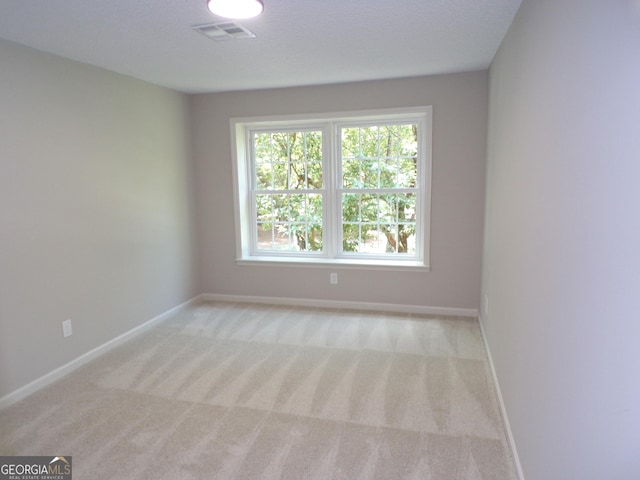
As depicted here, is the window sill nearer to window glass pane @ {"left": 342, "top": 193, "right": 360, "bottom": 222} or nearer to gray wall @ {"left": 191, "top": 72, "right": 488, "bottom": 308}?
gray wall @ {"left": 191, "top": 72, "right": 488, "bottom": 308}

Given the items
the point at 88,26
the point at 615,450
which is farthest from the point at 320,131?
the point at 615,450

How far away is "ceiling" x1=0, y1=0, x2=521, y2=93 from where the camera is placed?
2.09 metres

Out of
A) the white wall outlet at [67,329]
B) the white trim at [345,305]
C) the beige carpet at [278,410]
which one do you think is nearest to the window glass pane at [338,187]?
the white trim at [345,305]

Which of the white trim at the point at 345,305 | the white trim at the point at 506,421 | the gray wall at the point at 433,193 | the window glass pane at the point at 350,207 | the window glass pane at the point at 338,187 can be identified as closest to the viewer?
the white trim at the point at 506,421

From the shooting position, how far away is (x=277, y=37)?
2508 mm

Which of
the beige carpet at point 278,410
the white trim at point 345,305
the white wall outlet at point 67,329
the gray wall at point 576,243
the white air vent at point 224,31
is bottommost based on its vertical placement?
the beige carpet at point 278,410

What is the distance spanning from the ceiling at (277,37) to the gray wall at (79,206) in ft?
0.88

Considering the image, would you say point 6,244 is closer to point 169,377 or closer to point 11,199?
point 11,199

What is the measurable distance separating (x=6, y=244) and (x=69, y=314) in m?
0.71

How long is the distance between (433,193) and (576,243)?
2596mm

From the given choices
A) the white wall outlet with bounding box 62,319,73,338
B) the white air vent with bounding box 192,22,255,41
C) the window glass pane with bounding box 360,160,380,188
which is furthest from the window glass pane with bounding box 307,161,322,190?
the white wall outlet with bounding box 62,319,73,338

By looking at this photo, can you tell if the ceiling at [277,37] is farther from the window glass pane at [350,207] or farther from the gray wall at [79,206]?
the window glass pane at [350,207]

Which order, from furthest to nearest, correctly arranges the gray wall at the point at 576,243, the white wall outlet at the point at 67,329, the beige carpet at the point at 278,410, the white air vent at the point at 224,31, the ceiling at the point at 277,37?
the white wall outlet at the point at 67,329 → the white air vent at the point at 224,31 → the ceiling at the point at 277,37 → the beige carpet at the point at 278,410 → the gray wall at the point at 576,243

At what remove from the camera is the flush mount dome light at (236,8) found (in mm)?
1975
